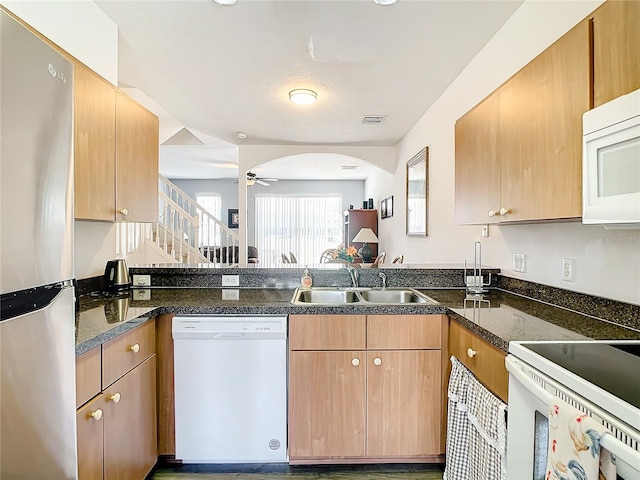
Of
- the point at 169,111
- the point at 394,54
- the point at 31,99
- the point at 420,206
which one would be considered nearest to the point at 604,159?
the point at 31,99

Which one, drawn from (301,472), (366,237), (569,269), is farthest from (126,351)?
(366,237)

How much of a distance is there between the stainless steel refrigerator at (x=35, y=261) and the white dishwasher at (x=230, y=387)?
33.8 inches

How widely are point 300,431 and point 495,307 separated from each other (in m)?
1.21

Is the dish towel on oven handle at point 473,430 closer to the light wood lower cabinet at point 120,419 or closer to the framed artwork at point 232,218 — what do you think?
the light wood lower cabinet at point 120,419

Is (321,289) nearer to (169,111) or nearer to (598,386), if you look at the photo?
(598,386)

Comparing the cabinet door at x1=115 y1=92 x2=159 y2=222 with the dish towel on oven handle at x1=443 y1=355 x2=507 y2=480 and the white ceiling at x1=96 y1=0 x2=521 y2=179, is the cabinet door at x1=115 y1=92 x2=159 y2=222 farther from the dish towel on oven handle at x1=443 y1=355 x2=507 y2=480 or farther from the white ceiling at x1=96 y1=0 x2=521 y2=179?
the dish towel on oven handle at x1=443 y1=355 x2=507 y2=480

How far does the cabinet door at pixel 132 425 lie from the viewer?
4.62 feet

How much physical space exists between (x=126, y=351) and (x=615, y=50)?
2117 mm

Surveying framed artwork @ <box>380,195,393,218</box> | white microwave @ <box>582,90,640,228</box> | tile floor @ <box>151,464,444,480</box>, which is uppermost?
framed artwork @ <box>380,195,393,218</box>

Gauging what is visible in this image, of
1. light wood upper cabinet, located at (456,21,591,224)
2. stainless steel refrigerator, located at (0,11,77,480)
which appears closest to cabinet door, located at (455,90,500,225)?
light wood upper cabinet, located at (456,21,591,224)

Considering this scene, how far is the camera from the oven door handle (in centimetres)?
69

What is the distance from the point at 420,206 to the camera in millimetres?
3930

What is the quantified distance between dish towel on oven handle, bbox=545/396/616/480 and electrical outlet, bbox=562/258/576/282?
0.97 m

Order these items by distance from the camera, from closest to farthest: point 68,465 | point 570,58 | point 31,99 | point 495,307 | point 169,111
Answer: point 31,99 < point 68,465 < point 570,58 < point 495,307 < point 169,111
